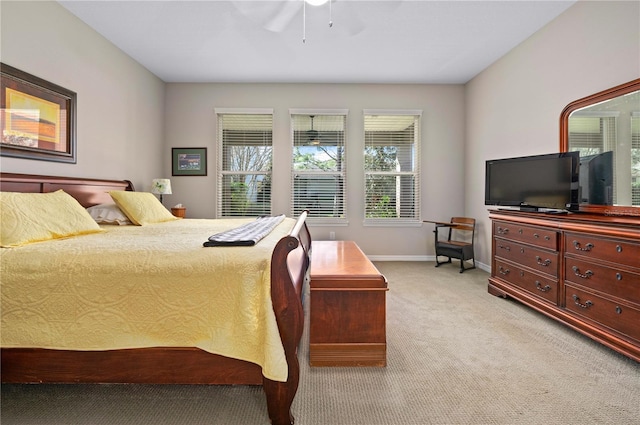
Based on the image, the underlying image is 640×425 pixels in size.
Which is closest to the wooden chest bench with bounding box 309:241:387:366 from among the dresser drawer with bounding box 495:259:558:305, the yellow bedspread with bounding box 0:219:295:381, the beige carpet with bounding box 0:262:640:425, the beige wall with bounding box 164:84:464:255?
the beige carpet with bounding box 0:262:640:425

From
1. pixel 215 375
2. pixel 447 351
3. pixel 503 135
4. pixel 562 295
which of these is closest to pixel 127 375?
pixel 215 375

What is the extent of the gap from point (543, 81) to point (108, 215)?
15.7 ft

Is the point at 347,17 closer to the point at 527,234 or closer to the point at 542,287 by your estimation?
the point at 527,234

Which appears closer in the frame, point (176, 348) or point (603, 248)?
point (176, 348)

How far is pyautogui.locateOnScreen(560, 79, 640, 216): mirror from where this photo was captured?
7.64 ft

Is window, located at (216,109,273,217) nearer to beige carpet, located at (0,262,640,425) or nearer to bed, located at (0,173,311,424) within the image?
beige carpet, located at (0,262,640,425)

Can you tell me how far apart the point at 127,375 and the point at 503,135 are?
15.0ft

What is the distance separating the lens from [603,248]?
2.04 metres

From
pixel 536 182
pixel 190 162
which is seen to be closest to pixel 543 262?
pixel 536 182

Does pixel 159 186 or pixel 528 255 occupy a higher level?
pixel 159 186

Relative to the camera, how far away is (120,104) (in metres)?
3.70

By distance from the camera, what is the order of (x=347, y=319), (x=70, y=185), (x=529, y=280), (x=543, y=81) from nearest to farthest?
(x=347, y=319) → (x=529, y=280) → (x=70, y=185) → (x=543, y=81)

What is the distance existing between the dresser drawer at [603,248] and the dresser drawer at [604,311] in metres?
0.28

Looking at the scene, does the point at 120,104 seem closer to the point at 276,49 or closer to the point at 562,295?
the point at 276,49
